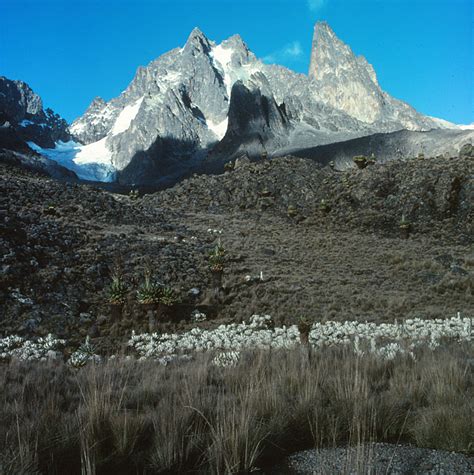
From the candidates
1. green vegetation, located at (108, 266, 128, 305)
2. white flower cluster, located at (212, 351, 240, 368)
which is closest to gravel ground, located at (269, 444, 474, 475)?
white flower cluster, located at (212, 351, 240, 368)

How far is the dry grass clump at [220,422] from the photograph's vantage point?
11.8 feet

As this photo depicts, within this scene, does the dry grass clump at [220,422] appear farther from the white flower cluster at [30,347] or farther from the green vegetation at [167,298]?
the green vegetation at [167,298]

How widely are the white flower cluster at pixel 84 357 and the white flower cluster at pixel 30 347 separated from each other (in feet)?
1.90

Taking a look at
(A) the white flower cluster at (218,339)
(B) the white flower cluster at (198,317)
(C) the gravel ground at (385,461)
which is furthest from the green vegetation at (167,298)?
(C) the gravel ground at (385,461)

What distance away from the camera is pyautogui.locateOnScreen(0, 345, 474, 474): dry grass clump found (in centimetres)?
358

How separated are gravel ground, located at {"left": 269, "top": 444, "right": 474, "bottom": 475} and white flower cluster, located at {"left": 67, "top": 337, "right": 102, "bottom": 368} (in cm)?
631

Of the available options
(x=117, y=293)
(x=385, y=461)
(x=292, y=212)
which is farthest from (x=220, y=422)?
(x=292, y=212)

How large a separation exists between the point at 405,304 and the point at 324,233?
18.8 m

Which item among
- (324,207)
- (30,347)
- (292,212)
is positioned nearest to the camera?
(30,347)

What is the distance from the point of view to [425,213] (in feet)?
119

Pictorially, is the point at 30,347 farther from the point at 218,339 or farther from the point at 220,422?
the point at 220,422

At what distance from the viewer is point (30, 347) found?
40.5 feet

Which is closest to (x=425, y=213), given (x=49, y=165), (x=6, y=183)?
(x=6, y=183)

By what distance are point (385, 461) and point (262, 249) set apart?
25.9 meters
